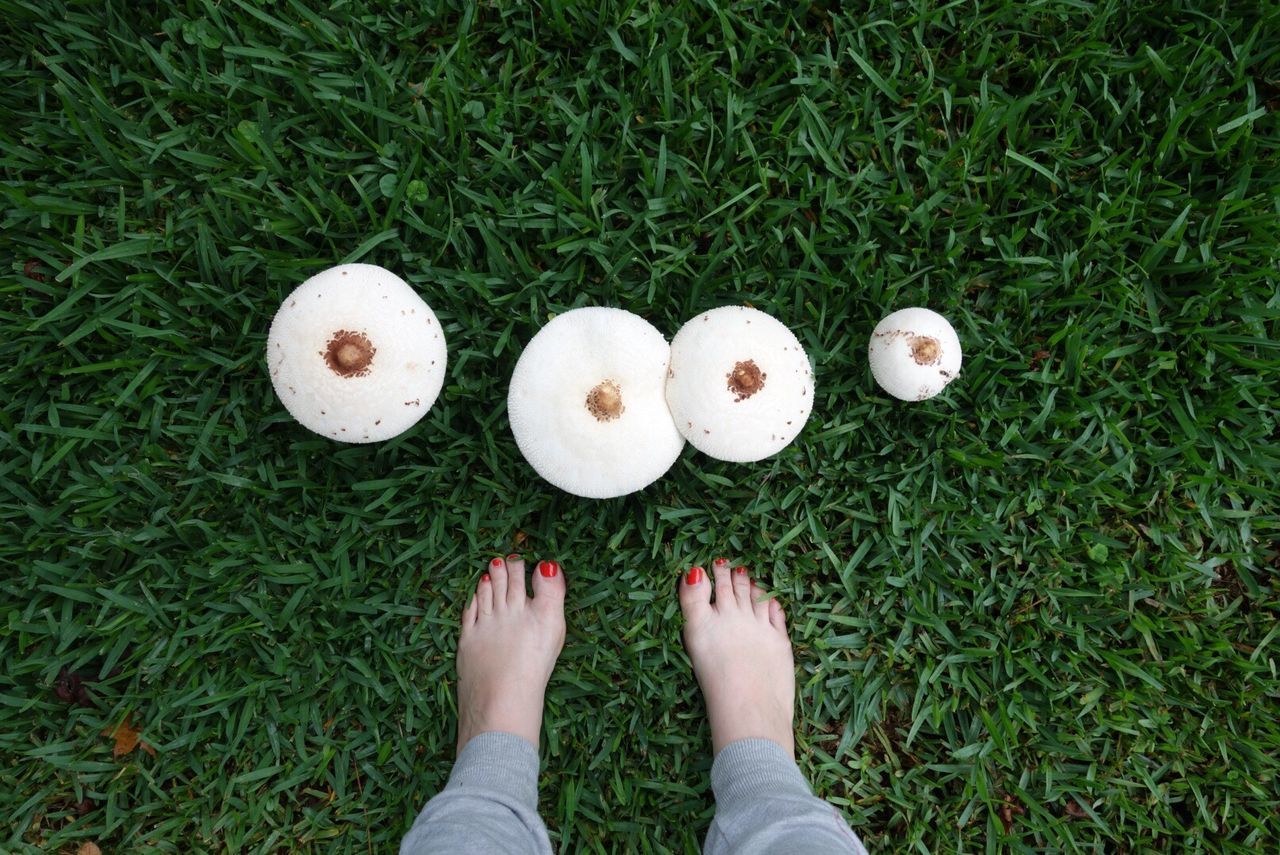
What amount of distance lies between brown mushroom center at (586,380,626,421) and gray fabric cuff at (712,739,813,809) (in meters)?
1.31

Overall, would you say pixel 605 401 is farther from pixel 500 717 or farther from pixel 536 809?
pixel 536 809

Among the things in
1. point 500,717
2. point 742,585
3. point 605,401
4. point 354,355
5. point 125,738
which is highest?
point 354,355

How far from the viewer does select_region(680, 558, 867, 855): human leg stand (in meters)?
2.53

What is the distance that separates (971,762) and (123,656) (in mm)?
3189

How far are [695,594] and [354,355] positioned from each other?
1.51 m

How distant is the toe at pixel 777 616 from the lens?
303 cm

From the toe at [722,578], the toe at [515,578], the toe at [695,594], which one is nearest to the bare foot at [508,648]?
the toe at [515,578]

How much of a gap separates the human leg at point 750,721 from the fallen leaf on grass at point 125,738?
2.04 meters

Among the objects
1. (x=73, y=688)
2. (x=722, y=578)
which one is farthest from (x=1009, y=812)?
(x=73, y=688)

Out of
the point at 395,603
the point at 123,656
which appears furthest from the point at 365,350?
the point at 123,656

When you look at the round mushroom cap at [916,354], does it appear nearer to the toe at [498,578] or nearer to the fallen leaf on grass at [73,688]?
the toe at [498,578]

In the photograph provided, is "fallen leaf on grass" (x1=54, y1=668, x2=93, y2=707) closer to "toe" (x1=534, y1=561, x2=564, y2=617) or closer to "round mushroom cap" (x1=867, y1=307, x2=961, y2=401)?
"toe" (x1=534, y1=561, x2=564, y2=617)

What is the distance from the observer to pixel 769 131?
9.83 feet

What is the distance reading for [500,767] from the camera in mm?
2732
